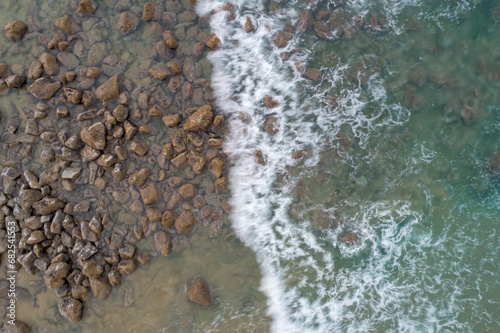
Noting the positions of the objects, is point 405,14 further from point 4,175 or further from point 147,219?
point 4,175

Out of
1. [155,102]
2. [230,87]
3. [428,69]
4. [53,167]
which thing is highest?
[428,69]

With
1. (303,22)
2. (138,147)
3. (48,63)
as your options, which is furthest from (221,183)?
(48,63)

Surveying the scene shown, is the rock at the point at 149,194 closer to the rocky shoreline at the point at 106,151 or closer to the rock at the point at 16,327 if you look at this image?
the rocky shoreline at the point at 106,151

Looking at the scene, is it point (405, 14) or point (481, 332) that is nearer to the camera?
point (481, 332)

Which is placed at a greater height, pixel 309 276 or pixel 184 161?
pixel 184 161

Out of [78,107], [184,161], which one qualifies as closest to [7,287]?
[78,107]

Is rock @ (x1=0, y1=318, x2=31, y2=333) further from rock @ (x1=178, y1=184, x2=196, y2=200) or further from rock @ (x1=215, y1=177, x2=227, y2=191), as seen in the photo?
rock @ (x1=215, y1=177, x2=227, y2=191)

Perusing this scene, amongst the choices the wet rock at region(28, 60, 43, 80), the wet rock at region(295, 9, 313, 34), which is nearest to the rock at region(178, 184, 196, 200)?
the wet rock at region(28, 60, 43, 80)
